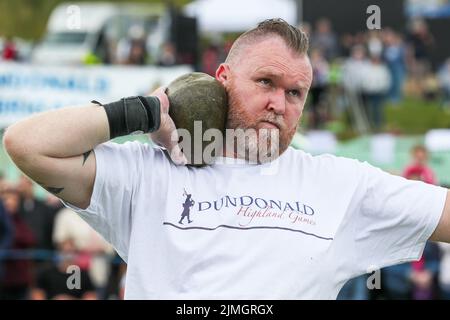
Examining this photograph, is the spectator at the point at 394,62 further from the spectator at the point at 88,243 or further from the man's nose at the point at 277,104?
the man's nose at the point at 277,104

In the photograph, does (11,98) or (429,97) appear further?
(429,97)

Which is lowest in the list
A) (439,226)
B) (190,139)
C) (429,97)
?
(429,97)

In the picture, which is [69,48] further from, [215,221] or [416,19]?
[215,221]

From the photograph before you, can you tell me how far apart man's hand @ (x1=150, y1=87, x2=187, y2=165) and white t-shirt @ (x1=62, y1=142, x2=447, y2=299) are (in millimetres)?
45

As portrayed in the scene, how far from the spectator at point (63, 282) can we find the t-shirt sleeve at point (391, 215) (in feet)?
18.9

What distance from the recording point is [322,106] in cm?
1964

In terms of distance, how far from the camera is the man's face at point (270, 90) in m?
3.59

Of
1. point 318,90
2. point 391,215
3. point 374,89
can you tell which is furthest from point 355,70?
point 391,215

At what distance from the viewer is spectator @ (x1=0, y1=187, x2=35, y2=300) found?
34.5ft

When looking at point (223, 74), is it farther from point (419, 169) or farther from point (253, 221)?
point (419, 169)

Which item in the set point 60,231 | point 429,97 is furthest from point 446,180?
point 429,97

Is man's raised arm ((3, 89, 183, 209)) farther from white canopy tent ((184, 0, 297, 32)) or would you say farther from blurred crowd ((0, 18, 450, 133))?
white canopy tent ((184, 0, 297, 32))

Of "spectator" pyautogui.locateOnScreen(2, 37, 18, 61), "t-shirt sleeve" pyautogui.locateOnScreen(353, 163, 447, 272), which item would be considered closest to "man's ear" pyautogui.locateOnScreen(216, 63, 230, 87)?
"t-shirt sleeve" pyautogui.locateOnScreen(353, 163, 447, 272)
